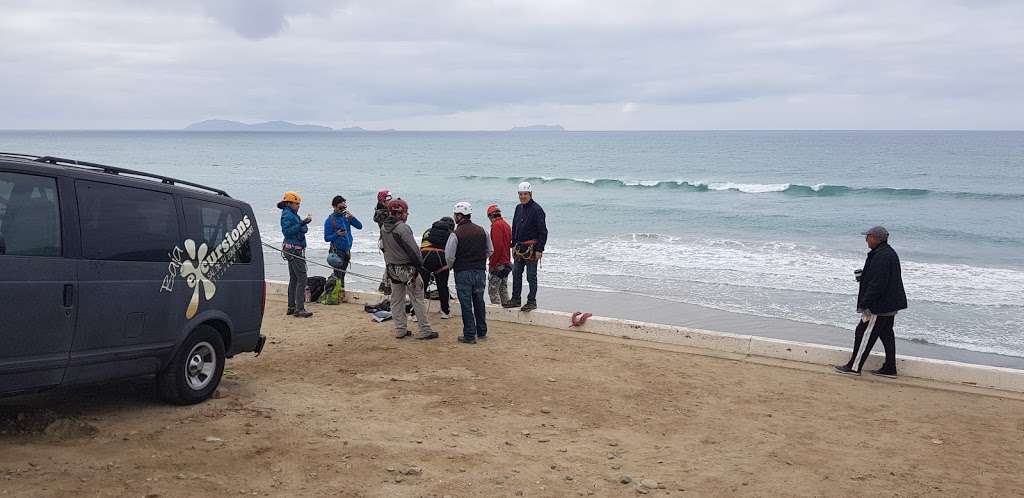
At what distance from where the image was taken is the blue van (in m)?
5.62

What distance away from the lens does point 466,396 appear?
8.05 m

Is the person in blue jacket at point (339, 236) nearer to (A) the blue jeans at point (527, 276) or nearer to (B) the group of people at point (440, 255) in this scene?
(B) the group of people at point (440, 255)

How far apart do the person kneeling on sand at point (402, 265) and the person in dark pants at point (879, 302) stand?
16.3 feet

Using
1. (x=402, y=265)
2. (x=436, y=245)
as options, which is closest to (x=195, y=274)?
(x=402, y=265)

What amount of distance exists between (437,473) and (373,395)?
2151mm

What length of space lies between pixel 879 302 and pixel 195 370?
23.1 feet

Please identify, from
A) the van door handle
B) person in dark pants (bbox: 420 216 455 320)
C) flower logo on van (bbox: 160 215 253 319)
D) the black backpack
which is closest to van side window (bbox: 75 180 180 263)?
flower logo on van (bbox: 160 215 253 319)

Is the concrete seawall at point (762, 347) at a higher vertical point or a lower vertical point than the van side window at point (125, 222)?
lower

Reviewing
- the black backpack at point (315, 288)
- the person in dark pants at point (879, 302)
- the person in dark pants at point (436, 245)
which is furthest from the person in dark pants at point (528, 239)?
the person in dark pants at point (879, 302)

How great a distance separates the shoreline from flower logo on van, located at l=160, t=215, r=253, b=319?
4852mm

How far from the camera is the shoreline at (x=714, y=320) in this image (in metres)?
13.2

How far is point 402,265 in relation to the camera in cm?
1003

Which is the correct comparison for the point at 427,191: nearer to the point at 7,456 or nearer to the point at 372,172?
the point at 372,172

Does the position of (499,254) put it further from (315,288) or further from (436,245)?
(315,288)
